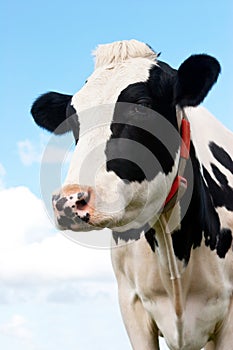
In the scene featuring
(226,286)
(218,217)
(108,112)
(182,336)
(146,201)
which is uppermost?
(108,112)

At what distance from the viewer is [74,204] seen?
4277 millimetres

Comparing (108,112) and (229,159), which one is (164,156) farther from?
(229,159)

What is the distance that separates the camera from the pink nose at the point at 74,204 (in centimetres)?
428

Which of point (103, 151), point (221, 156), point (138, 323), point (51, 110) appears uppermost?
point (103, 151)

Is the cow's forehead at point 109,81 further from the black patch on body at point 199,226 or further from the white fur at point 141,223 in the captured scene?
the black patch on body at point 199,226

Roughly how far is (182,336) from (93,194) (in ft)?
6.69

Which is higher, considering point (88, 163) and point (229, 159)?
point (88, 163)

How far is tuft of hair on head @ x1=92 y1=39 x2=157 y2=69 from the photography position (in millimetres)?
5176

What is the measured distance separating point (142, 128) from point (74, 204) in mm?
840

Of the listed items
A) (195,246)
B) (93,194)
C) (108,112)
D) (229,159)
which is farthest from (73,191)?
(229,159)

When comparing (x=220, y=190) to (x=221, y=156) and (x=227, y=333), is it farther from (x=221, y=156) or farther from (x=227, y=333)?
(x=227, y=333)

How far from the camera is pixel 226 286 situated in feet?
19.3

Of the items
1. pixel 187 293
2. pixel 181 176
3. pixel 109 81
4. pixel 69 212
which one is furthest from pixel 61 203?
pixel 187 293

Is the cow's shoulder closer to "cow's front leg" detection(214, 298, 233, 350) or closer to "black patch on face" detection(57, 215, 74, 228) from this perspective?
"cow's front leg" detection(214, 298, 233, 350)
